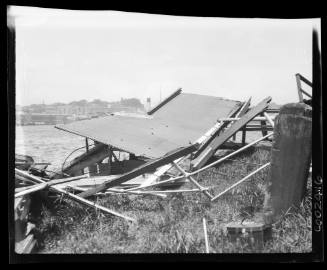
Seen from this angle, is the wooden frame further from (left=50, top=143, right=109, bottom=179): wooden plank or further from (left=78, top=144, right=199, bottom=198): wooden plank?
(left=50, top=143, right=109, bottom=179): wooden plank

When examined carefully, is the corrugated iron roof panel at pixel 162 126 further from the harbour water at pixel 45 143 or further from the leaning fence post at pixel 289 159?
the leaning fence post at pixel 289 159

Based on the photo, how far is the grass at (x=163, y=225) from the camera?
388 cm

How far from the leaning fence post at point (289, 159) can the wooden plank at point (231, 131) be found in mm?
1507

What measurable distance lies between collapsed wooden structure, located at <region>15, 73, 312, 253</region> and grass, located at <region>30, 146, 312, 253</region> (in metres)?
0.17

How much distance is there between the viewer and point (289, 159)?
12.8 ft

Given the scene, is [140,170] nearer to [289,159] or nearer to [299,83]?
[289,159]

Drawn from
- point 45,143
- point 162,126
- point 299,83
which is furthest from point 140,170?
point 299,83

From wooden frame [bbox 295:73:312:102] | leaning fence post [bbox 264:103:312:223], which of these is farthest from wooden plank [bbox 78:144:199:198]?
wooden frame [bbox 295:73:312:102]

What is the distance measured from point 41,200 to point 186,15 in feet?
10.2

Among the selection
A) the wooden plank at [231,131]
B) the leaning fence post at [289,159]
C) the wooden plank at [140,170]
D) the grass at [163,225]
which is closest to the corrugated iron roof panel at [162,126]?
the wooden plank at [140,170]

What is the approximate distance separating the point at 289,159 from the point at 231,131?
80.7 inches
